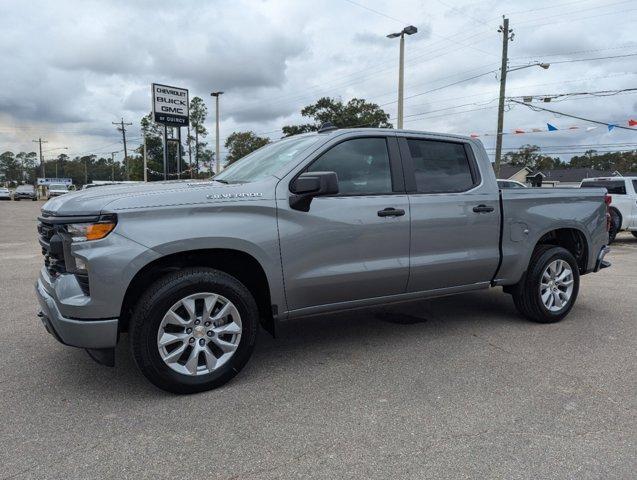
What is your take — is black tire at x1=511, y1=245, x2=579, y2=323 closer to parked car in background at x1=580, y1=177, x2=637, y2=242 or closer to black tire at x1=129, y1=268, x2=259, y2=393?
black tire at x1=129, y1=268, x2=259, y2=393

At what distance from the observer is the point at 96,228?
10.5 ft

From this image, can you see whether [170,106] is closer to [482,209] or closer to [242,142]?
[482,209]

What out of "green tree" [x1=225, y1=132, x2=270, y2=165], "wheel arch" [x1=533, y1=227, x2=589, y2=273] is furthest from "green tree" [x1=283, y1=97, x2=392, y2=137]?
"wheel arch" [x1=533, y1=227, x2=589, y2=273]

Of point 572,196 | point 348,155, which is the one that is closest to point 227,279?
point 348,155

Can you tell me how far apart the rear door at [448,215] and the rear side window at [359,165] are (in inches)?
8.3

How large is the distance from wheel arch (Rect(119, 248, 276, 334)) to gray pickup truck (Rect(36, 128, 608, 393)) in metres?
0.01

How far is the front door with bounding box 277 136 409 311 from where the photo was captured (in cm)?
377

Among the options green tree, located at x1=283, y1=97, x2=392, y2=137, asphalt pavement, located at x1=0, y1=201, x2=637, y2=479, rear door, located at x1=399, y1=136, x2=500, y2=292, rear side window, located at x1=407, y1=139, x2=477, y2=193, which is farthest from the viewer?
green tree, located at x1=283, y1=97, x2=392, y2=137

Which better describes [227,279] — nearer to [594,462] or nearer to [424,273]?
[424,273]

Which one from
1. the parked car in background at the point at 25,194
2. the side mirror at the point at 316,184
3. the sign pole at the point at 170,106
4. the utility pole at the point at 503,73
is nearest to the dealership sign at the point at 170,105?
the sign pole at the point at 170,106

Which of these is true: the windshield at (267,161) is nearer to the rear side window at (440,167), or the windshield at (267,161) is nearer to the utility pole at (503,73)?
the rear side window at (440,167)

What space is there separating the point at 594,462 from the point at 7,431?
3283mm

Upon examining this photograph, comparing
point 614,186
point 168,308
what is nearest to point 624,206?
point 614,186

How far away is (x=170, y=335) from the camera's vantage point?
133 inches
